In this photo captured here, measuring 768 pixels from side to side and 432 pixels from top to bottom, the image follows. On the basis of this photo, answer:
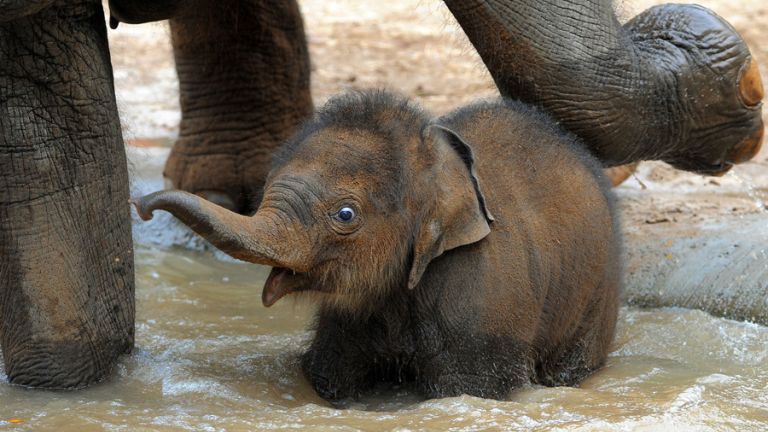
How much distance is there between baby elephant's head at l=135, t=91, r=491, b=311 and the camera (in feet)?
11.7

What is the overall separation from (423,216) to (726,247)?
2.07 m

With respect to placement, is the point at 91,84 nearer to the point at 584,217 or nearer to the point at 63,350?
the point at 63,350

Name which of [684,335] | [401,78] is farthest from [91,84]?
[401,78]

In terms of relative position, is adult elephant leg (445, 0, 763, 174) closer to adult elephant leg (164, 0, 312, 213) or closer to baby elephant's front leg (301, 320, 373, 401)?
baby elephant's front leg (301, 320, 373, 401)

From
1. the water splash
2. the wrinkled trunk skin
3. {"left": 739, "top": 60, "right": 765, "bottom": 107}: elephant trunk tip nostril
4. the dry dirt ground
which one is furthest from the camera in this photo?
the dry dirt ground

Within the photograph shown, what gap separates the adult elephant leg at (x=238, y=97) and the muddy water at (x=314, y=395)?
3.29ft

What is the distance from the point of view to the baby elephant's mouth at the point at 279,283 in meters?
3.56

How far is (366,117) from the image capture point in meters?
3.80

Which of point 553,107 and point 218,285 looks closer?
point 553,107

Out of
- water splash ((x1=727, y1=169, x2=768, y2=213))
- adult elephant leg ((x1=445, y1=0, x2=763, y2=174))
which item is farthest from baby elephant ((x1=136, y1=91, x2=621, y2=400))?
water splash ((x1=727, y1=169, x2=768, y2=213))

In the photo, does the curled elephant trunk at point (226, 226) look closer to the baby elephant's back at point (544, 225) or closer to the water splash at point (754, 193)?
the baby elephant's back at point (544, 225)

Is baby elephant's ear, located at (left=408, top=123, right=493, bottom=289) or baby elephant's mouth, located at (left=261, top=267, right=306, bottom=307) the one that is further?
baby elephant's ear, located at (left=408, top=123, right=493, bottom=289)

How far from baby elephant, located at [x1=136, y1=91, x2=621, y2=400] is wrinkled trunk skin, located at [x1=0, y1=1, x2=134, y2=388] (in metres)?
0.53

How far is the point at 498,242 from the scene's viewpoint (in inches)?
153
